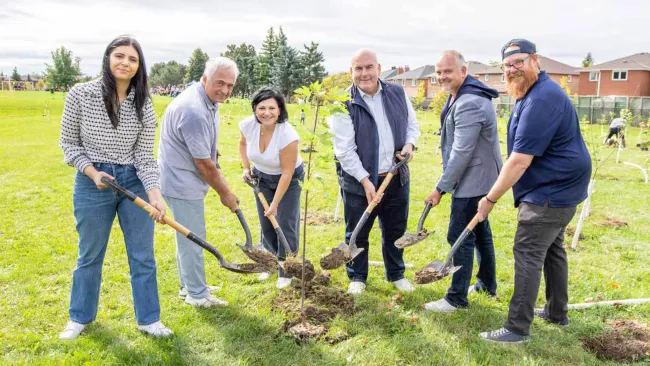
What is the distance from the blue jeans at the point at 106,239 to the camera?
10.6 ft

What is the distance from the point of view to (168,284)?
4.54 meters

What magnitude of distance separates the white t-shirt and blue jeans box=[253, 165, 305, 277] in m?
0.10

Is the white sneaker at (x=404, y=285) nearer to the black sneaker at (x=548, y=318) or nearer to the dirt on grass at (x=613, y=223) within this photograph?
the black sneaker at (x=548, y=318)

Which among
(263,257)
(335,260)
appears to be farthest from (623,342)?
(263,257)

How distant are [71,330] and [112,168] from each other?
1252 mm

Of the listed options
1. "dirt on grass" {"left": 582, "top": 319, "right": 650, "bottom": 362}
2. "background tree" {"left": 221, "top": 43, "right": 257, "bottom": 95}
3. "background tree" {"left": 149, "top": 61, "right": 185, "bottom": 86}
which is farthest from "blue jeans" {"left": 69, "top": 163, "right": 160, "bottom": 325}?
"background tree" {"left": 149, "top": 61, "right": 185, "bottom": 86}

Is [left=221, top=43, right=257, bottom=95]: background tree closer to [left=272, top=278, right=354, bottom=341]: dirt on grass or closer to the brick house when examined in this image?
the brick house

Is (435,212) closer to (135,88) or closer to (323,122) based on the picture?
(323,122)

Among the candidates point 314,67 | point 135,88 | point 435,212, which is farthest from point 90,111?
point 314,67

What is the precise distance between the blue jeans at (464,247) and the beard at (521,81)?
3.06ft

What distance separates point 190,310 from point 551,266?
301 cm

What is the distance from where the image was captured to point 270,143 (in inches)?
162

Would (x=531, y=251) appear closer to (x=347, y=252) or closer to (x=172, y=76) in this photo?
(x=347, y=252)

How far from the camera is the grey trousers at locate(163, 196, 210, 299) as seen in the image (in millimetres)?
3773
